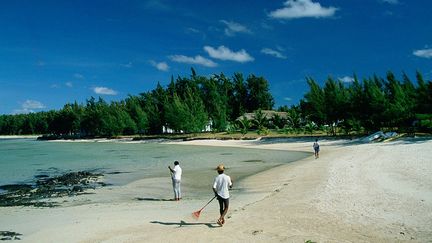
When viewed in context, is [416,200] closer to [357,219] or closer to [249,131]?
[357,219]

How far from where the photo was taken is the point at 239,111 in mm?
117312

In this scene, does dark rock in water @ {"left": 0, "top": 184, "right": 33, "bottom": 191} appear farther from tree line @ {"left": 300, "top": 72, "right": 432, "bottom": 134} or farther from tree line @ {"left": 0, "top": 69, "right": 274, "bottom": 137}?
tree line @ {"left": 0, "top": 69, "right": 274, "bottom": 137}

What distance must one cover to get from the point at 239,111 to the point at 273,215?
342ft

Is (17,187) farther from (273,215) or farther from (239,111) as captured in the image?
(239,111)

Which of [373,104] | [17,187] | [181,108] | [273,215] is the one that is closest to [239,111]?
[181,108]

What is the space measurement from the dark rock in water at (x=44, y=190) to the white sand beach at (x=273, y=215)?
178 centimetres

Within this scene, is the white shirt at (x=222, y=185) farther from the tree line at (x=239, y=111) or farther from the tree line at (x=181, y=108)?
the tree line at (x=181, y=108)

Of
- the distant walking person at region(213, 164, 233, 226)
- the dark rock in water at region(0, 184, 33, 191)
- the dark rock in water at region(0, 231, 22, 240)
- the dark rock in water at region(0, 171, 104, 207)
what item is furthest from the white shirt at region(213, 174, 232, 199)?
the dark rock in water at region(0, 184, 33, 191)

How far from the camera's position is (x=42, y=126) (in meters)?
180

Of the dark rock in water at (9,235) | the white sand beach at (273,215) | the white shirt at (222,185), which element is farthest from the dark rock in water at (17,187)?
the white shirt at (222,185)

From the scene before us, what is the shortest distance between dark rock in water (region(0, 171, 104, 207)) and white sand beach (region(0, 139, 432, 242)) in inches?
70.0

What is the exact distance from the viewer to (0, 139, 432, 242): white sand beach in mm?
11023

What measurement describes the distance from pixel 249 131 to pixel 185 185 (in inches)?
2485

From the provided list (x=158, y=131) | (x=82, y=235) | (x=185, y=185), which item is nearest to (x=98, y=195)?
(x=185, y=185)
